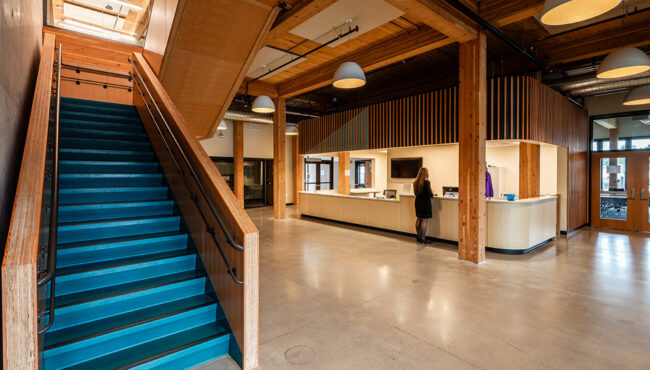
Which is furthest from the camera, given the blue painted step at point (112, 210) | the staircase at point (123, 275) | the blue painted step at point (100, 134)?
the blue painted step at point (100, 134)

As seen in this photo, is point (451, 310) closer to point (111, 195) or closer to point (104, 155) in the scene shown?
point (111, 195)

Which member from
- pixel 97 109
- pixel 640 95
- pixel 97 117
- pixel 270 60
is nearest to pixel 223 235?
pixel 97 117

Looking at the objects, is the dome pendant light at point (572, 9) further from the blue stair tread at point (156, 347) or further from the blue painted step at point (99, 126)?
the blue painted step at point (99, 126)

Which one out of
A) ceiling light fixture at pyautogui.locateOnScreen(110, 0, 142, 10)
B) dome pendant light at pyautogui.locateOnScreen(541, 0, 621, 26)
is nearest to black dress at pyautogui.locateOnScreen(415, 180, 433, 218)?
dome pendant light at pyautogui.locateOnScreen(541, 0, 621, 26)

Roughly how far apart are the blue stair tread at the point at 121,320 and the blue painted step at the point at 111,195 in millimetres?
1646

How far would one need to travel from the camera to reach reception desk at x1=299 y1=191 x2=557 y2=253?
6137 millimetres

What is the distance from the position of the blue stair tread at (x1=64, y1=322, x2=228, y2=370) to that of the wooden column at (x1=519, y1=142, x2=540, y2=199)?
776 cm

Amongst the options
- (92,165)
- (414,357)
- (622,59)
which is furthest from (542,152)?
(92,165)

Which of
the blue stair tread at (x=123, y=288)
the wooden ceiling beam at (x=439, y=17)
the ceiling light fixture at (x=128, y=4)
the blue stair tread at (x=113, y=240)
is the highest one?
the ceiling light fixture at (x=128, y=4)

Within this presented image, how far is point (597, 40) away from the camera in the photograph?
245 inches

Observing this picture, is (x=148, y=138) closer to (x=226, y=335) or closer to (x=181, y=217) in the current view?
(x=181, y=217)

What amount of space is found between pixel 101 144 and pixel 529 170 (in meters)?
8.88

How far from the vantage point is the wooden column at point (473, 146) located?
5.41 metres

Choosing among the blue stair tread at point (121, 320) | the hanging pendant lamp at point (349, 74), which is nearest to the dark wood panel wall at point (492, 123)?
the hanging pendant lamp at point (349, 74)
